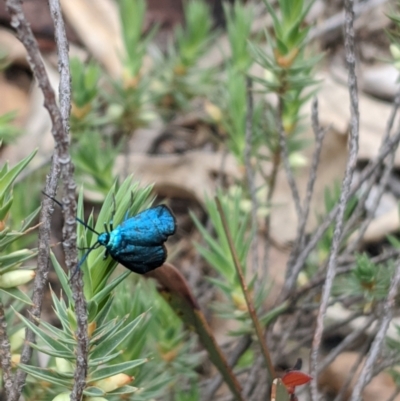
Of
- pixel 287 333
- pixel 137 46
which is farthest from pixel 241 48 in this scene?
pixel 287 333

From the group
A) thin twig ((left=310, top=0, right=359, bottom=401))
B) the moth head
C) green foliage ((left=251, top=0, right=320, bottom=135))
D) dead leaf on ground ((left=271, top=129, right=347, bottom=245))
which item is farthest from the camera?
dead leaf on ground ((left=271, top=129, right=347, bottom=245))

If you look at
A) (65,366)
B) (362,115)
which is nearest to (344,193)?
(65,366)

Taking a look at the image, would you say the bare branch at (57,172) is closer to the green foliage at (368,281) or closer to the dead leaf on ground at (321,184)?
the green foliage at (368,281)

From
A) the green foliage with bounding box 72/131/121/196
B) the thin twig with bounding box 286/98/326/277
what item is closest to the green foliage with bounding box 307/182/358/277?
the thin twig with bounding box 286/98/326/277

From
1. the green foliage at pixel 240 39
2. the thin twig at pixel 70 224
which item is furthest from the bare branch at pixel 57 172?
the green foliage at pixel 240 39

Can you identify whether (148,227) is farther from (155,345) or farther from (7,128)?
(7,128)

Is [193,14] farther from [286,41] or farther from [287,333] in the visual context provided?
[287,333]

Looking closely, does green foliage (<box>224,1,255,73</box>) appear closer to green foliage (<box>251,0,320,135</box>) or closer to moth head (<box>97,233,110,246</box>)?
green foliage (<box>251,0,320,135</box>)
